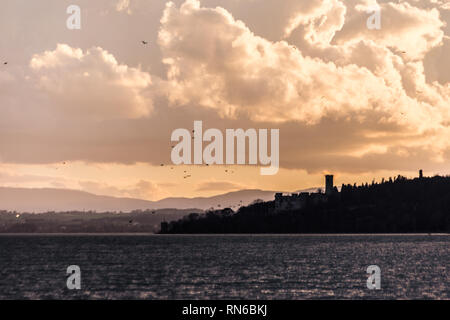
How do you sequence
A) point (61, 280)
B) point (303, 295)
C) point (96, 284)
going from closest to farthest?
point (303, 295), point (96, 284), point (61, 280)

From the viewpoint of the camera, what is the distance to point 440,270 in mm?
113500

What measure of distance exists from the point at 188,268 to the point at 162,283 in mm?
29836

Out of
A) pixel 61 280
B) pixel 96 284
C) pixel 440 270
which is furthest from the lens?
pixel 440 270
